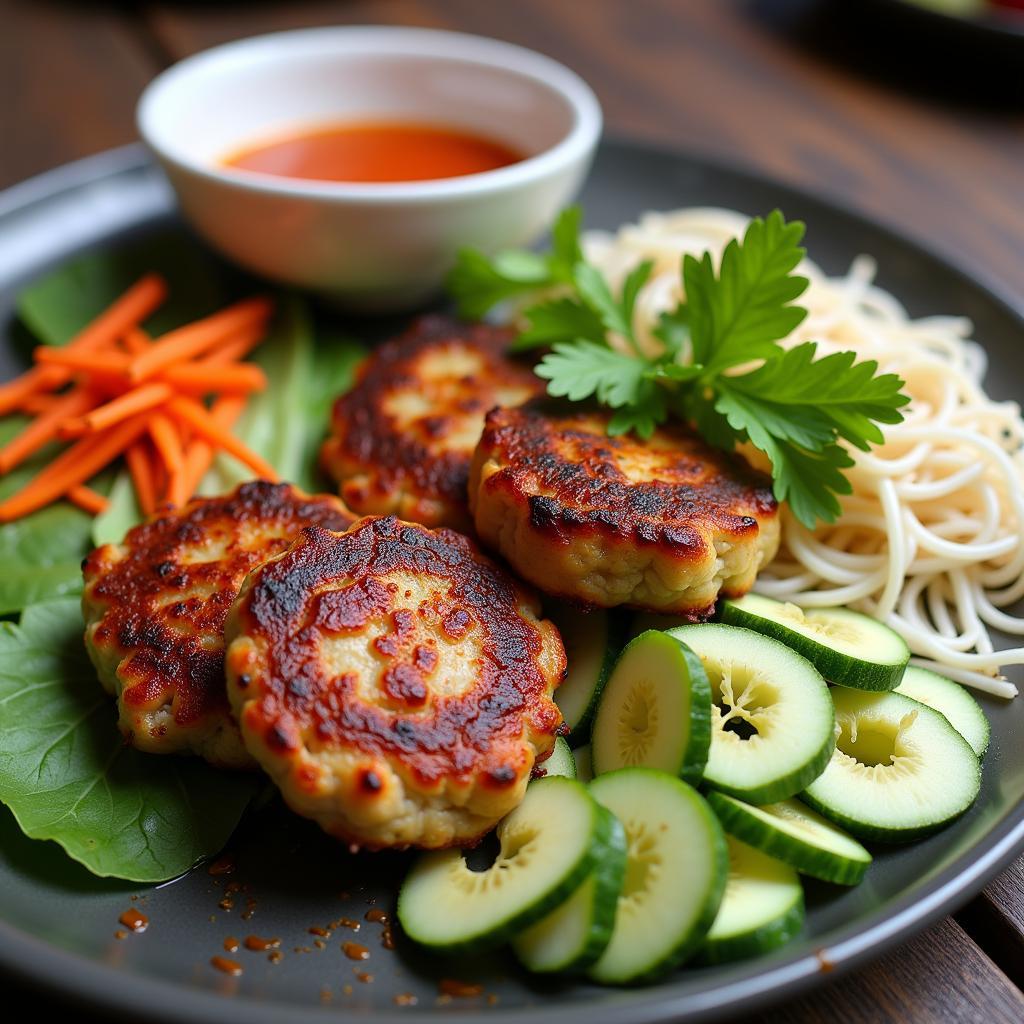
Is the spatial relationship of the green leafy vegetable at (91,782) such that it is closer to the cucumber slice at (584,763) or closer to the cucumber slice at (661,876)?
the cucumber slice at (584,763)

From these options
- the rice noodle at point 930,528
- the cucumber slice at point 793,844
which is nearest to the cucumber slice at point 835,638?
the rice noodle at point 930,528

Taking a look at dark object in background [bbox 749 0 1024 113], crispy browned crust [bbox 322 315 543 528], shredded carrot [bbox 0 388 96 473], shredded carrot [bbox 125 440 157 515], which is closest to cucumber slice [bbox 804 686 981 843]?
crispy browned crust [bbox 322 315 543 528]

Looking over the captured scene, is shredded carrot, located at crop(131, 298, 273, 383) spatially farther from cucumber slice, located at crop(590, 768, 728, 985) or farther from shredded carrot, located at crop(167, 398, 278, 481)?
cucumber slice, located at crop(590, 768, 728, 985)

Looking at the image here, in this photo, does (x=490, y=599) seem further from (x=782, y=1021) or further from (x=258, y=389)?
(x=258, y=389)

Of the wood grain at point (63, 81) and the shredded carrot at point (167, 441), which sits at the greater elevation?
the shredded carrot at point (167, 441)

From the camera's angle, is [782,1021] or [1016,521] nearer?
[782,1021]

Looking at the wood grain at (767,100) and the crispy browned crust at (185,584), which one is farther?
the wood grain at (767,100)

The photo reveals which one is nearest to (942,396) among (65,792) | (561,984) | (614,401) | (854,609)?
(854,609)
